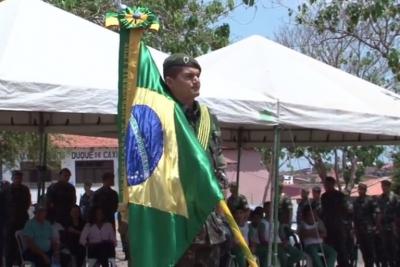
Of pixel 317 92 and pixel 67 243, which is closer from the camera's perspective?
pixel 317 92

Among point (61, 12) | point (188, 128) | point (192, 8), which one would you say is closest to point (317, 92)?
point (61, 12)

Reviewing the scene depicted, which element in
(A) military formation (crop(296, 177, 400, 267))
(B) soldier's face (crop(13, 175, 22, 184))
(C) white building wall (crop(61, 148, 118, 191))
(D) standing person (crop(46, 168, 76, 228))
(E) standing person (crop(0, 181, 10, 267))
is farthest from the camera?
(C) white building wall (crop(61, 148, 118, 191))

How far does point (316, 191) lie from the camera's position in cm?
1544

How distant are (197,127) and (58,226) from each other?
710cm

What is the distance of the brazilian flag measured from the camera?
15.7ft

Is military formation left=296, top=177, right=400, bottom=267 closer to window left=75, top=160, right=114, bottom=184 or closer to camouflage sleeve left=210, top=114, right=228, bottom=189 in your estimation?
camouflage sleeve left=210, top=114, right=228, bottom=189

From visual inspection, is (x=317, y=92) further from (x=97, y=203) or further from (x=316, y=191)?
(x=316, y=191)

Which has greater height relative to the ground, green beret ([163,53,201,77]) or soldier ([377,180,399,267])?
green beret ([163,53,201,77])

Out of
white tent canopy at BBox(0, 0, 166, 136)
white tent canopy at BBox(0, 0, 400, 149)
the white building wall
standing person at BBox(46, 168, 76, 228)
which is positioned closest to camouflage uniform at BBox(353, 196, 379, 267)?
white tent canopy at BBox(0, 0, 400, 149)

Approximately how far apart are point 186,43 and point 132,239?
13462mm

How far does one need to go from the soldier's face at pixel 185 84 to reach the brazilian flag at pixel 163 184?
0.41ft

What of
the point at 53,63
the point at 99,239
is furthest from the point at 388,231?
the point at 53,63

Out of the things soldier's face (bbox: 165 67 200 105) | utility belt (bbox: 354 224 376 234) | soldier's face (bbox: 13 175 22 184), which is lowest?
utility belt (bbox: 354 224 376 234)

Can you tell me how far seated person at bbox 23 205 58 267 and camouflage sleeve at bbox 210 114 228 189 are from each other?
6.50m
